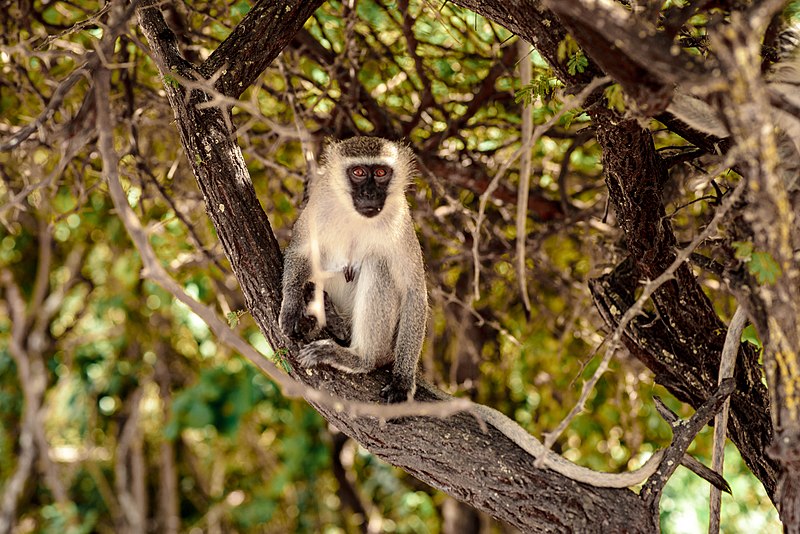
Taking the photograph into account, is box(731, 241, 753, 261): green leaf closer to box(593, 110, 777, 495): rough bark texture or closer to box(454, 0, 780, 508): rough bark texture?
box(454, 0, 780, 508): rough bark texture

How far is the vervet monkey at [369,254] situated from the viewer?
3676mm

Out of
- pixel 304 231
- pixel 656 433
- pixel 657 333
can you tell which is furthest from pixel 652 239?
pixel 656 433

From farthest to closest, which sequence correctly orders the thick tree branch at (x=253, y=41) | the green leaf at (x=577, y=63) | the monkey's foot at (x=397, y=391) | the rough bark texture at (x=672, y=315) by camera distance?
the monkey's foot at (x=397, y=391), the thick tree branch at (x=253, y=41), the rough bark texture at (x=672, y=315), the green leaf at (x=577, y=63)

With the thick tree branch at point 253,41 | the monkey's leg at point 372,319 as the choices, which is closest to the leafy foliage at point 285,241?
the thick tree branch at point 253,41

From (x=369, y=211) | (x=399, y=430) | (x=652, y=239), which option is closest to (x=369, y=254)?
(x=369, y=211)

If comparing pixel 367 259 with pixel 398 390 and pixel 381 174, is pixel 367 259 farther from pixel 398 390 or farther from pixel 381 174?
pixel 398 390

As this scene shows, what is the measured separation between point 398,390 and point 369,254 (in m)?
0.70

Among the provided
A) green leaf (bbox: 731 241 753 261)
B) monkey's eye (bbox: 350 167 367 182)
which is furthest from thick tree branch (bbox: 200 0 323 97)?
green leaf (bbox: 731 241 753 261)

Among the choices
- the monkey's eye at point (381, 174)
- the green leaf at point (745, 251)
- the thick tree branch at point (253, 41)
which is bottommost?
the green leaf at point (745, 251)

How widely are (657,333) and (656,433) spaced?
90.9 inches

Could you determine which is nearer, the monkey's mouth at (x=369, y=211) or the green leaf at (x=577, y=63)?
the green leaf at (x=577, y=63)

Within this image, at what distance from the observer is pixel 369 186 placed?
12.3 feet

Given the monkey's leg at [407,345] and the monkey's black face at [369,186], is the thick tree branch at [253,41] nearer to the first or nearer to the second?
the monkey's black face at [369,186]

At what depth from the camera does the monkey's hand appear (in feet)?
11.2
